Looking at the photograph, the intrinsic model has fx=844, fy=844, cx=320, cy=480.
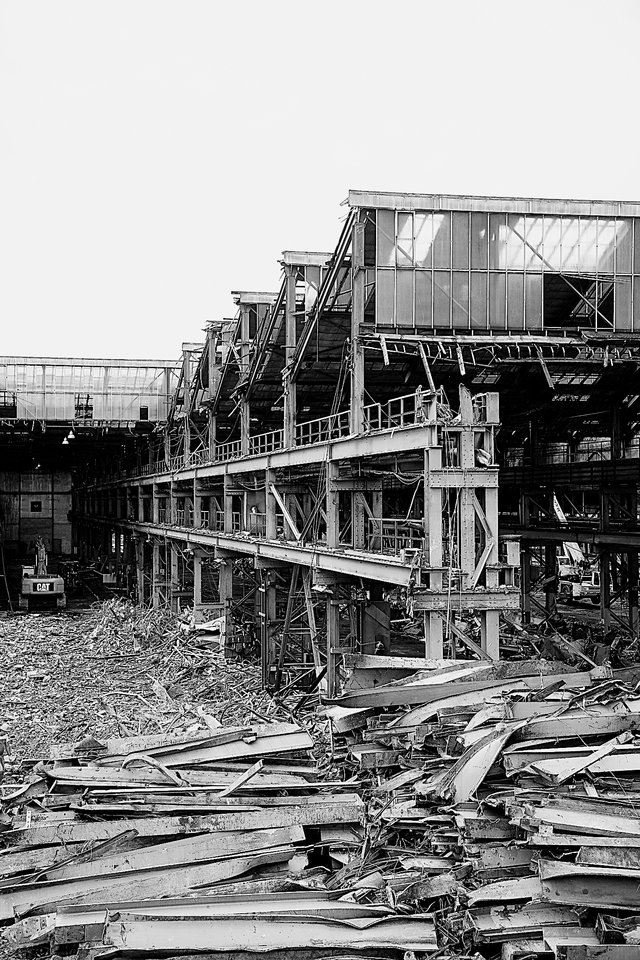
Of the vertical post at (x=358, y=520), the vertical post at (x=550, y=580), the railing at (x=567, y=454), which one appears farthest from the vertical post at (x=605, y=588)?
the vertical post at (x=358, y=520)

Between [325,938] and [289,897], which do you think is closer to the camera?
[325,938]

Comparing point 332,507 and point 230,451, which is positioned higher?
point 230,451

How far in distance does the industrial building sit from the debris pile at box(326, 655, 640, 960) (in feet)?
8.53

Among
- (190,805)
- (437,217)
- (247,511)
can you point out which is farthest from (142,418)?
(190,805)

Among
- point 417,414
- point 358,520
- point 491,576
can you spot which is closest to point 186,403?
point 358,520

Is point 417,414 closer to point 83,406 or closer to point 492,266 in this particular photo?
point 492,266

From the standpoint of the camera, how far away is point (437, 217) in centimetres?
1945

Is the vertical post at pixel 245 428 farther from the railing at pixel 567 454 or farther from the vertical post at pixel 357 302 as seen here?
the railing at pixel 567 454

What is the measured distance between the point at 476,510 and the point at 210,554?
63.7ft

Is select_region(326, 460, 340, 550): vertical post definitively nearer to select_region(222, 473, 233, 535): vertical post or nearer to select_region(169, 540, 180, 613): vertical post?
select_region(222, 473, 233, 535): vertical post

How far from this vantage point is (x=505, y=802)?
27.1 feet

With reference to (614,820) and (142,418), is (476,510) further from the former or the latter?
(142,418)

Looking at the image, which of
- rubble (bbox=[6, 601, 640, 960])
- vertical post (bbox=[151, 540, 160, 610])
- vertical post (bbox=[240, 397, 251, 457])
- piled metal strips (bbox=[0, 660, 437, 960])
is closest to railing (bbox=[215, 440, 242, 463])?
vertical post (bbox=[240, 397, 251, 457])

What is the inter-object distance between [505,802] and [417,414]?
8068mm
